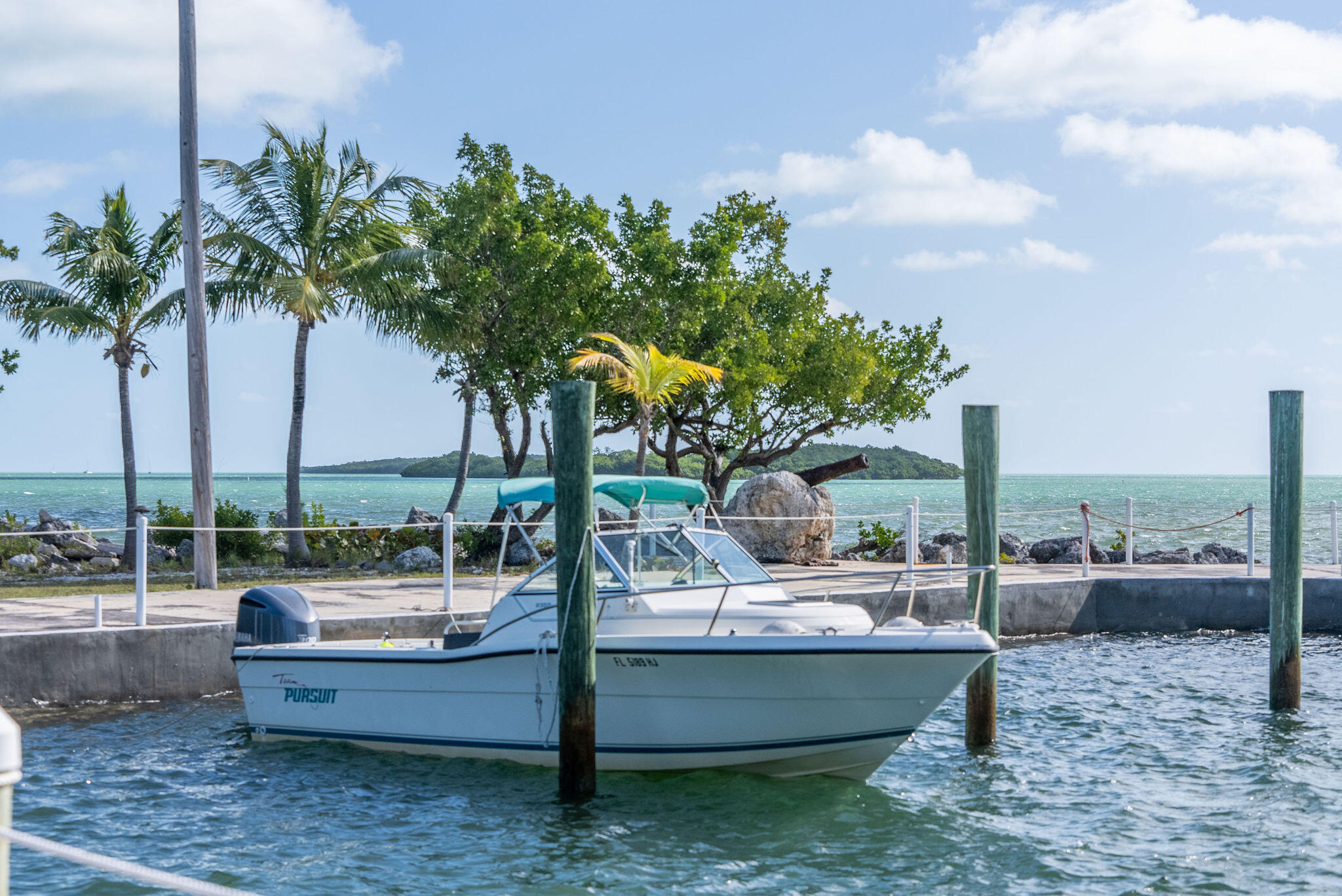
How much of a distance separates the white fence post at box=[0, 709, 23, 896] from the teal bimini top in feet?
22.1

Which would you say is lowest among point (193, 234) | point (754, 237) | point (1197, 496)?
point (1197, 496)

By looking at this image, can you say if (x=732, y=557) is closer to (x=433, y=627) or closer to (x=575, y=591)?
(x=575, y=591)

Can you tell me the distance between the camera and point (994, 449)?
33.3 ft

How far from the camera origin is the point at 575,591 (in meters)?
8.14

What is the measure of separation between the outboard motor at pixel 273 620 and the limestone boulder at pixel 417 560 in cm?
983

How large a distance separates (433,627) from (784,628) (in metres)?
5.43

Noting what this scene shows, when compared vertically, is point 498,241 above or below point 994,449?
above

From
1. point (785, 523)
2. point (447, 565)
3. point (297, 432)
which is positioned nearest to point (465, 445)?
point (297, 432)

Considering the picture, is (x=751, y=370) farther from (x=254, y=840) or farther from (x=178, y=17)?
(x=254, y=840)

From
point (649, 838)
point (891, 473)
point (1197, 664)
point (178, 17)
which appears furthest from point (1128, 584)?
point (891, 473)

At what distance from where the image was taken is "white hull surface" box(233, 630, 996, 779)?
8.13 meters

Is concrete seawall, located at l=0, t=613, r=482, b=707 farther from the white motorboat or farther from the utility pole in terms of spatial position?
the utility pole

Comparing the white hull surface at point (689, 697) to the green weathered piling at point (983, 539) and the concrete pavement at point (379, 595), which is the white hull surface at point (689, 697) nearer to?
the concrete pavement at point (379, 595)

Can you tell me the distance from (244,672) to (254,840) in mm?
2717
